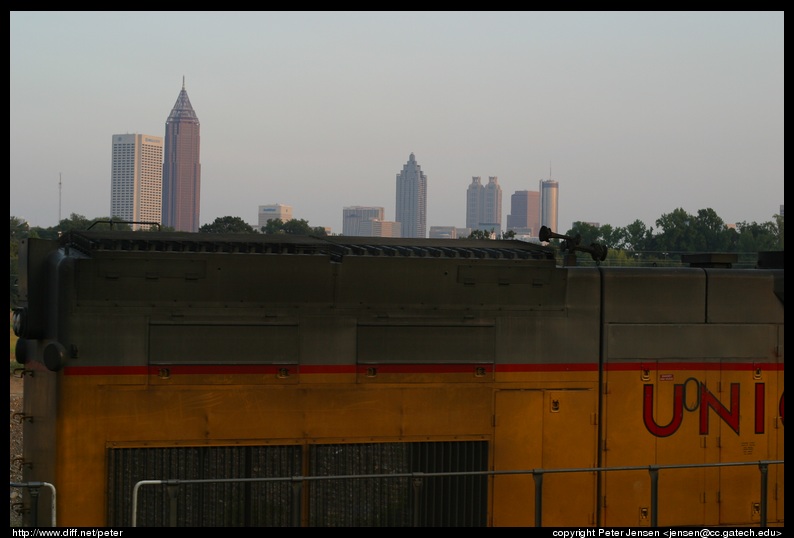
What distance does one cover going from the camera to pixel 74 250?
8.77 metres

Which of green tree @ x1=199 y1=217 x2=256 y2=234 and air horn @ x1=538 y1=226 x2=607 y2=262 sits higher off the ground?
green tree @ x1=199 y1=217 x2=256 y2=234

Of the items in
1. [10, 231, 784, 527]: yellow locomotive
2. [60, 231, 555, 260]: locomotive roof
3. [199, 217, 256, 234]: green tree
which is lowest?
[10, 231, 784, 527]: yellow locomotive

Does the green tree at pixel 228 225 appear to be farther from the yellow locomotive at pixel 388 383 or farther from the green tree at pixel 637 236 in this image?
the yellow locomotive at pixel 388 383

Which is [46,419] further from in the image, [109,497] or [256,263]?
[256,263]

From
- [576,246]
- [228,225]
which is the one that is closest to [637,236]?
[228,225]

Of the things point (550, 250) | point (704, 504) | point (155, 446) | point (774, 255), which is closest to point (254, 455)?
point (155, 446)

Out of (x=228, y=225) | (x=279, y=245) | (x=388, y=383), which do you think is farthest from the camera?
(x=228, y=225)

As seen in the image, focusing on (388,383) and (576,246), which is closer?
(388,383)

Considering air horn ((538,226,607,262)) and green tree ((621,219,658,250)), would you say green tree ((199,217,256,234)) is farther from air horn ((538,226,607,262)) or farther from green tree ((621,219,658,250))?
air horn ((538,226,607,262))

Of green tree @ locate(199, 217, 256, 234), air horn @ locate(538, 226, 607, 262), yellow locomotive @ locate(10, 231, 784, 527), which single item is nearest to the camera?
yellow locomotive @ locate(10, 231, 784, 527)

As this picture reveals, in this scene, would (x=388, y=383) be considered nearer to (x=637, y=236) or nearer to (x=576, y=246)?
(x=576, y=246)

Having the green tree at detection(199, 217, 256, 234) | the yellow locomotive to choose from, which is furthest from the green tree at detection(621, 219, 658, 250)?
the yellow locomotive

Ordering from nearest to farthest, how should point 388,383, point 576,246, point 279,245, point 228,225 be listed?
point 388,383
point 279,245
point 576,246
point 228,225

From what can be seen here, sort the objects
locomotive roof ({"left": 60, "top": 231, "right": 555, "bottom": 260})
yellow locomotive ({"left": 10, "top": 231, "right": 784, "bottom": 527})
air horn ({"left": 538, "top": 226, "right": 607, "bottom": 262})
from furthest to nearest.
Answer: air horn ({"left": 538, "top": 226, "right": 607, "bottom": 262}) → locomotive roof ({"left": 60, "top": 231, "right": 555, "bottom": 260}) → yellow locomotive ({"left": 10, "top": 231, "right": 784, "bottom": 527})
